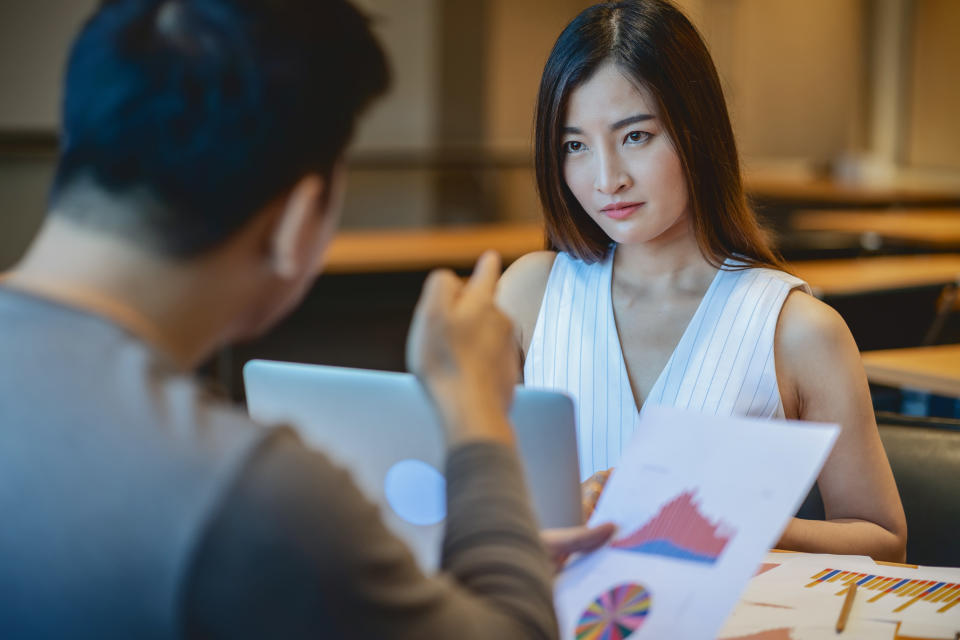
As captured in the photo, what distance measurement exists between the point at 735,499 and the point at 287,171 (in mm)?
456

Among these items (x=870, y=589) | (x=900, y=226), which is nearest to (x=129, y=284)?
(x=870, y=589)

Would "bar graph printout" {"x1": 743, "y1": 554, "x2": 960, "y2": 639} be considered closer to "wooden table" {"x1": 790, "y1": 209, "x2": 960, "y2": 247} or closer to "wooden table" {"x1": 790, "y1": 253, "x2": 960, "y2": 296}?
"wooden table" {"x1": 790, "y1": 253, "x2": 960, "y2": 296}

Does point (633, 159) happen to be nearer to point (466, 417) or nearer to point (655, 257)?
point (655, 257)

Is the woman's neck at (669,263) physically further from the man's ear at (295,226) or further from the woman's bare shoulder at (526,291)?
the man's ear at (295,226)

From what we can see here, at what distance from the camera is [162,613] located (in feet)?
1.97

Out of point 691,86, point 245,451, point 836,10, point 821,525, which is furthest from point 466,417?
point 836,10

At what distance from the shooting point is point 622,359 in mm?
1664

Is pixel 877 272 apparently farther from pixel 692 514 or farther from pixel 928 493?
pixel 692 514

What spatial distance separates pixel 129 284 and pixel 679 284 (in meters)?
1.13

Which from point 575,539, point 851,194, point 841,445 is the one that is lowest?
point 851,194

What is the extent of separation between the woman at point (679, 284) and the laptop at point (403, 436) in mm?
538

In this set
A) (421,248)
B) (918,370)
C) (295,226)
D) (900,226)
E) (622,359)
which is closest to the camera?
(295,226)

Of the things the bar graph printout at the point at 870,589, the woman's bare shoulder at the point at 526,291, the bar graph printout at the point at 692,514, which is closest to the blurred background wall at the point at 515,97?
the woman's bare shoulder at the point at 526,291

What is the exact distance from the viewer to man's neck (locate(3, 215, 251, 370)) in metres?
0.68
